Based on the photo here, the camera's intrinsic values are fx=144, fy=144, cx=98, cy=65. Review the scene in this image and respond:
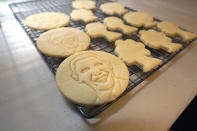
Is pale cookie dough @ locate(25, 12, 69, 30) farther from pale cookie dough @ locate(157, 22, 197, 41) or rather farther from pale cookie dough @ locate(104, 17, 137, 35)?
pale cookie dough @ locate(157, 22, 197, 41)

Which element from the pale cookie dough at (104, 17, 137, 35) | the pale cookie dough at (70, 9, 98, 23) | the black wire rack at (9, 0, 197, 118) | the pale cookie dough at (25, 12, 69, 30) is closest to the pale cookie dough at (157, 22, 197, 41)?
the black wire rack at (9, 0, 197, 118)

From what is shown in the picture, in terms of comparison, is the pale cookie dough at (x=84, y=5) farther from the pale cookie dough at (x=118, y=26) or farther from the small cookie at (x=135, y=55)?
the small cookie at (x=135, y=55)

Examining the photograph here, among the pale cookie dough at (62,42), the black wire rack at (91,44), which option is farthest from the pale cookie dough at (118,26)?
the pale cookie dough at (62,42)

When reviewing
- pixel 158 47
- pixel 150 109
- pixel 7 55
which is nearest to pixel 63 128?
pixel 150 109

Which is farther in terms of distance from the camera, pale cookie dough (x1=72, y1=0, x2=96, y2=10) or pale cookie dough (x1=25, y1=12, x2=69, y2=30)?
pale cookie dough (x1=72, y1=0, x2=96, y2=10)

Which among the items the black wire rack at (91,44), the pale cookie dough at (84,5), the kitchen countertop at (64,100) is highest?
the pale cookie dough at (84,5)

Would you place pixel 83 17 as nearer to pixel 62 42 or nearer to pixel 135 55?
pixel 62 42

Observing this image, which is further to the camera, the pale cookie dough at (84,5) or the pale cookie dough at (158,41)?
the pale cookie dough at (84,5)
